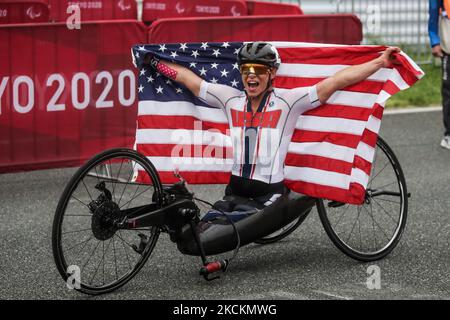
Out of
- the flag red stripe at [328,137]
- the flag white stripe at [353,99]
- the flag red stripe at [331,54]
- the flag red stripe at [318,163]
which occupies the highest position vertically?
the flag red stripe at [331,54]

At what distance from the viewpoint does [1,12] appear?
12.1 metres

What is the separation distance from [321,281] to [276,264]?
1.63 ft

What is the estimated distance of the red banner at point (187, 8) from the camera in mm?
14312

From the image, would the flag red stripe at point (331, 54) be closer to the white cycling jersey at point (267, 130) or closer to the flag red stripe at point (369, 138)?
the white cycling jersey at point (267, 130)

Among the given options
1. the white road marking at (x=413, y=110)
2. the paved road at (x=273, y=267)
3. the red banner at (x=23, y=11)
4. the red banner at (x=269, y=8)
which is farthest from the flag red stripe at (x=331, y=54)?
the white road marking at (x=413, y=110)

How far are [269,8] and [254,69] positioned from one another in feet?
23.9

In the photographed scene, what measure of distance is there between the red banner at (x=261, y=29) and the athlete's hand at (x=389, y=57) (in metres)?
4.21

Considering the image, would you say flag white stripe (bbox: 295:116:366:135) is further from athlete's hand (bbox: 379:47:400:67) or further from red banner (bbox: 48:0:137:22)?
red banner (bbox: 48:0:137:22)

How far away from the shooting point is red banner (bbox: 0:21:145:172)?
10.3 metres

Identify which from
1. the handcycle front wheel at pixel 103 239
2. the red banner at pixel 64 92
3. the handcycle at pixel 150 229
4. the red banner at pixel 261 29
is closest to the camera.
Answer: the handcycle front wheel at pixel 103 239

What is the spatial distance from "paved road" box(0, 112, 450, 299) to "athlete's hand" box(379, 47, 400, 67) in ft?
4.41

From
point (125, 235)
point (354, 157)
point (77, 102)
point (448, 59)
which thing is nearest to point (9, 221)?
point (125, 235)

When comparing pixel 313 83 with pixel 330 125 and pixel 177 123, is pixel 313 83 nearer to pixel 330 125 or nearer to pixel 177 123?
pixel 330 125

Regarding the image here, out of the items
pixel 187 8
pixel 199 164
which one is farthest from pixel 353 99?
pixel 187 8
